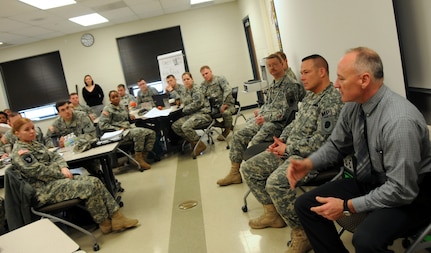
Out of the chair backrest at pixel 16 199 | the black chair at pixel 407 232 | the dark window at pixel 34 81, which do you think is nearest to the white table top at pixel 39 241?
the chair backrest at pixel 16 199

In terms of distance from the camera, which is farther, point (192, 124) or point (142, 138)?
point (192, 124)

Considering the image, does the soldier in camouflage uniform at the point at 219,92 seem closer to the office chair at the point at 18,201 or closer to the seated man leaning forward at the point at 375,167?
the office chair at the point at 18,201

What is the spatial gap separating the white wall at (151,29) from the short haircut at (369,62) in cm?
734

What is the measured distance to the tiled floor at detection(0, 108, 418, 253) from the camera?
2.75 meters

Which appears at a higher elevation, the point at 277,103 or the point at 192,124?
the point at 277,103

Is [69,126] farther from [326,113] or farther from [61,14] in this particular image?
[326,113]

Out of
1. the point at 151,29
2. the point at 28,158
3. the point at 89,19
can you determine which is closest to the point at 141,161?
the point at 28,158

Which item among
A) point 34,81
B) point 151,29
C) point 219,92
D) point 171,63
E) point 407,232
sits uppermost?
point 151,29

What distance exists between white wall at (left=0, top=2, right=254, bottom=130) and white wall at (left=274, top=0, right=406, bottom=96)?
16.1ft

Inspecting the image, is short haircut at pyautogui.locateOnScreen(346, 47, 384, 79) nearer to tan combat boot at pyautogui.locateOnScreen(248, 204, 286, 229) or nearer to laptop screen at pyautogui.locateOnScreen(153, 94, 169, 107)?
tan combat boot at pyautogui.locateOnScreen(248, 204, 286, 229)

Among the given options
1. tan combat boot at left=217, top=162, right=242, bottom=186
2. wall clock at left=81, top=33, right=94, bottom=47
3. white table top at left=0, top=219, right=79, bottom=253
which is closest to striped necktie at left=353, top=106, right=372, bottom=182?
white table top at left=0, top=219, right=79, bottom=253

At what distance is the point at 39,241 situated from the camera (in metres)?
1.70

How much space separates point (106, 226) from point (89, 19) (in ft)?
18.0

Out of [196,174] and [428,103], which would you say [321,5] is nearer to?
[428,103]
